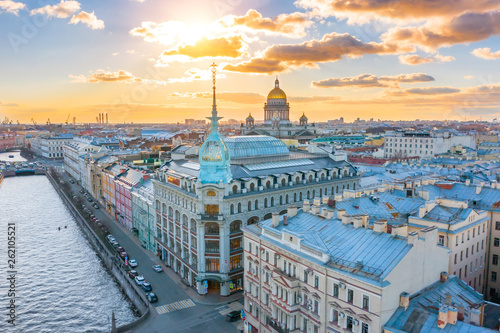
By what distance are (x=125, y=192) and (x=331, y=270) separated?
73124mm

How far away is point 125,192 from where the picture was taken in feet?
319

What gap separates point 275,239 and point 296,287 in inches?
243

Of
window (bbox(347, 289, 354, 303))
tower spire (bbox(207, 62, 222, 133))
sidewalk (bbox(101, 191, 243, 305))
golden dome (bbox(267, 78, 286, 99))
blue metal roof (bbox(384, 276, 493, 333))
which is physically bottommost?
sidewalk (bbox(101, 191, 243, 305))

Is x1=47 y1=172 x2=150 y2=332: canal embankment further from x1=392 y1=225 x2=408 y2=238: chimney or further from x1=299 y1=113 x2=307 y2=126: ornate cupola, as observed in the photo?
x1=299 y1=113 x2=307 y2=126: ornate cupola

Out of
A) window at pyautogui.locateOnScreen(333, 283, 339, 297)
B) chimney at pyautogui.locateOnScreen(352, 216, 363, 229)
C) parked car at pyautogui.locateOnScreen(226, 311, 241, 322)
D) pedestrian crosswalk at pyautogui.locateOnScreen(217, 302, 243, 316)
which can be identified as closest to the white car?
pedestrian crosswalk at pyautogui.locateOnScreen(217, 302, 243, 316)

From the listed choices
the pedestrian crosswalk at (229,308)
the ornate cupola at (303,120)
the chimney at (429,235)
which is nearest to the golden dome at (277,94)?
the ornate cupola at (303,120)

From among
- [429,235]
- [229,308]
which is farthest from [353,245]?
[229,308]

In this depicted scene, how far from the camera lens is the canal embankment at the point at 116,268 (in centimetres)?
5686

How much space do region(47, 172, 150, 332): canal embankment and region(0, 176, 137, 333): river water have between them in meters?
1.18

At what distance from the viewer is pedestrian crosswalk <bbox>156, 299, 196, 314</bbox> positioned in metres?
57.0

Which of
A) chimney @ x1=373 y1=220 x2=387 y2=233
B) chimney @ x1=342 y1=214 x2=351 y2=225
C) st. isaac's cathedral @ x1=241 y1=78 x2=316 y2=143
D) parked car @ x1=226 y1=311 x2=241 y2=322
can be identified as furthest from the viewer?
st. isaac's cathedral @ x1=241 y1=78 x2=316 y2=143

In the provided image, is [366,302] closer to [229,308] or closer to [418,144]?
[229,308]

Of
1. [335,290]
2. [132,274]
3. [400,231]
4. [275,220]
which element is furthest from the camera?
[132,274]

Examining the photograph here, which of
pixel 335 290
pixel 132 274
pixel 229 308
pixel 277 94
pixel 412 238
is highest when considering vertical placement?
pixel 277 94
